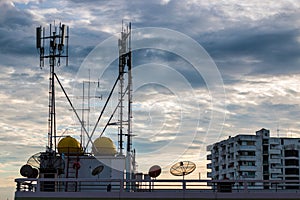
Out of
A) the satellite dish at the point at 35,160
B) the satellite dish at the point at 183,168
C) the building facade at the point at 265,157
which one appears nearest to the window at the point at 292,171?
the building facade at the point at 265,157

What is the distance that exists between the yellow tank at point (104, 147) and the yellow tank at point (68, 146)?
63.6 inches

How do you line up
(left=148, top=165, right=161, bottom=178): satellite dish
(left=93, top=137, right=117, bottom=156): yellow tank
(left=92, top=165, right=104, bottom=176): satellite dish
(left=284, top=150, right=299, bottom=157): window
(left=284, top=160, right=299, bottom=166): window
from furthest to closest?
1. (left=284, top=160, right=299, bottom=166): window
2. (left=284, top=150, right=299, bottom=157): window
3. (left=93, top=137, right=117, bottom=156): yellow tank
4. (left=148, top=165, right=161, bottom=178): satellite dish
5. (left=92, top=165, right=104, bottom=176): satellite dish

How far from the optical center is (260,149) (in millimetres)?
149375

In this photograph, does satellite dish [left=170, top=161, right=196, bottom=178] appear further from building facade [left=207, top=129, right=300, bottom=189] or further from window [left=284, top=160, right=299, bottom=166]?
window [left=284, top=160, right=299, bottom=166]

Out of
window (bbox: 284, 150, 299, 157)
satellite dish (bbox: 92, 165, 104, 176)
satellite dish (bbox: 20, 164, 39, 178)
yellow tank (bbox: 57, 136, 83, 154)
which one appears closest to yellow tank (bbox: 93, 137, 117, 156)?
yellow tank (bbox: 57, 136, 83, 154)

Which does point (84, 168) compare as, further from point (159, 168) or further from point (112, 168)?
point (159, 168)

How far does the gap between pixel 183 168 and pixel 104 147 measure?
8.04 m

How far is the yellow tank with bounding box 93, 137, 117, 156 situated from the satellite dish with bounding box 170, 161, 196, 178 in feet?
23.5

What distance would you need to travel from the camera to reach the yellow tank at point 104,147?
140 ft

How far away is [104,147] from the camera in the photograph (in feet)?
141

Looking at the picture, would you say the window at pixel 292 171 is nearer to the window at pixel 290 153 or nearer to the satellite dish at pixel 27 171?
the window at pixel 290 153

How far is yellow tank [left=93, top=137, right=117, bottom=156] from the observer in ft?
140

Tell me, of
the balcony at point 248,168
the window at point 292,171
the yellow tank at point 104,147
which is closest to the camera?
the yellow tank at point 104,147

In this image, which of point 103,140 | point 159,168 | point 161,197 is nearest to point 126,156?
point 103,140
